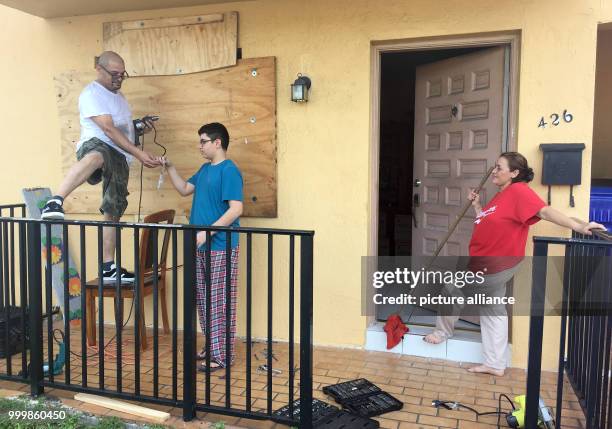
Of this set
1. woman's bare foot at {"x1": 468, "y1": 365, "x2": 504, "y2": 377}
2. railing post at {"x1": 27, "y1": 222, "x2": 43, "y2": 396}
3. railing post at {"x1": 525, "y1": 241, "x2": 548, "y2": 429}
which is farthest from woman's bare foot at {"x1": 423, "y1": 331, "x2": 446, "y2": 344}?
railing post at {"x1": 27, "y1": 222, "x2": 43, "y2": 396}

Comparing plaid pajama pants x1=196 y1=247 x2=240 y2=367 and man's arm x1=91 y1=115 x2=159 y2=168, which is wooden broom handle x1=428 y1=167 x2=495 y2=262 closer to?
plaid pajama pants x1=196 y1=247 x2=240 y2=367

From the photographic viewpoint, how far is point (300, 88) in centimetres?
382

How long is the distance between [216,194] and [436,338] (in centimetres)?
193

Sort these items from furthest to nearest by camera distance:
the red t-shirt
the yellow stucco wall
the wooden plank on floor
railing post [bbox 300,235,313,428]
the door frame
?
the door frame
the yellow stucco wall
the red t-shirt
the wooden plank on floor
railing post [bbox 300,235,313,428]

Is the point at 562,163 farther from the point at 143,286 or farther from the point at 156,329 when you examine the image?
the point at 143,286

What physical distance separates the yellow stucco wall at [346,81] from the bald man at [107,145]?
29.6 inches

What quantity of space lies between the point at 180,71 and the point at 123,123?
2.19 ft

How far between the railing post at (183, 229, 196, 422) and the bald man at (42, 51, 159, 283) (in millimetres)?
1300

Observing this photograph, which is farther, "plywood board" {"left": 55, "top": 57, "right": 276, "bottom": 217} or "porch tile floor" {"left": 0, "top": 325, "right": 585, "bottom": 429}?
"plywood board" {"left": 55, "top": 57, "right": 276, "bottom": 217}

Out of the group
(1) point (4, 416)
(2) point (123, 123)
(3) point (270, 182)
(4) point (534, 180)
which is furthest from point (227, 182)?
(4) point (534, 180)

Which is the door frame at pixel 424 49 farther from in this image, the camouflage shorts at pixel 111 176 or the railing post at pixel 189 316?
the camouflage shorts at pixel 111 176

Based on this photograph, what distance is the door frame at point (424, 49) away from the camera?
3557 millimetres

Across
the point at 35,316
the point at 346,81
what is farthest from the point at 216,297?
the point at 346,81

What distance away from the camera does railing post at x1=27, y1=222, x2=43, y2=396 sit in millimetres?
2990
